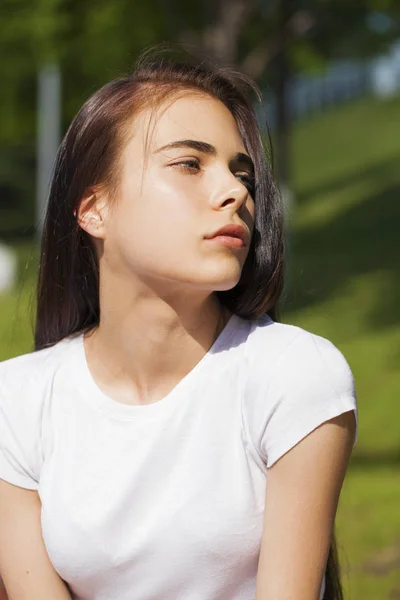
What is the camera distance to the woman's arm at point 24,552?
8.81 feet

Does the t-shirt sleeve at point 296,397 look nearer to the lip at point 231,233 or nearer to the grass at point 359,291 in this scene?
the lip at point 231,233

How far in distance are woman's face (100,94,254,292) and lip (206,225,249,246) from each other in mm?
10

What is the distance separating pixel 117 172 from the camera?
270 cm

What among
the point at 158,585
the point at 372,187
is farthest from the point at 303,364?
the point at 372,187

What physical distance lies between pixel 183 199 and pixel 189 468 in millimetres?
619

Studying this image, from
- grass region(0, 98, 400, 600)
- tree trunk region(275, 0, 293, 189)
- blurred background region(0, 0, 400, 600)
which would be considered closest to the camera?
grass region(0, 98, 400, 600)

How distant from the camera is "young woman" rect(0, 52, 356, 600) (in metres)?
2.48

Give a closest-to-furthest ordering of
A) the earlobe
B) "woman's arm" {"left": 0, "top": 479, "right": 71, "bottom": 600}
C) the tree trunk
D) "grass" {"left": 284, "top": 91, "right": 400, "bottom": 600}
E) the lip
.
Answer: the lip → "woman's arm" {"left": 0, "top": 479, "right": 71, "bottom": 600} → the earlobe → "grass" {"left": 284, "top": 91, "right": 400, "bottom": 600} → the tree trunk

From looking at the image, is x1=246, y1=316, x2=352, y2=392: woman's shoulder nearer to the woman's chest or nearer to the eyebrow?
the woman's chest

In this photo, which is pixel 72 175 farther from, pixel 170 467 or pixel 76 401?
pixel 170 467

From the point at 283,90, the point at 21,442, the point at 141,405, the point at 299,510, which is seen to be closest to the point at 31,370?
the point at 21,442

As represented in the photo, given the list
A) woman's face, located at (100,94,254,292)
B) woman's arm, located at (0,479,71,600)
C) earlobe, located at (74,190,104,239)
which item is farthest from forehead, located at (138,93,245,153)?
woman's arm, located at (0,479,71,600)

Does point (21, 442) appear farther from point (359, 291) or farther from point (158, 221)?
Result: point (359, 291)

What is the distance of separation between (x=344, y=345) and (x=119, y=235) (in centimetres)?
997
